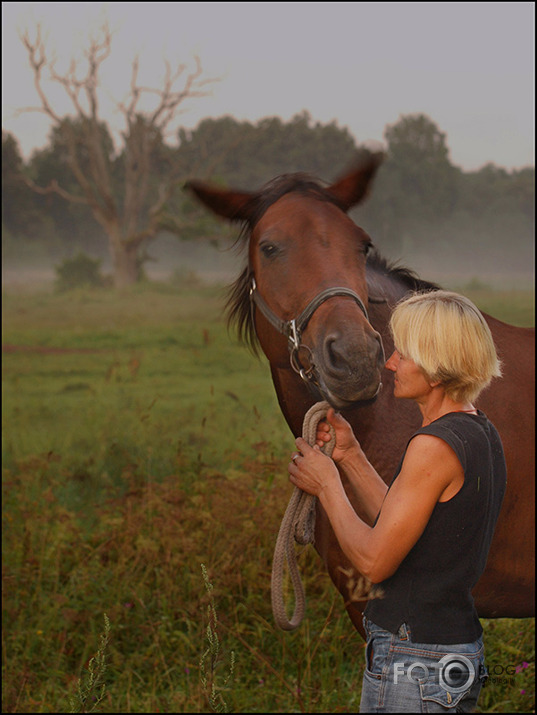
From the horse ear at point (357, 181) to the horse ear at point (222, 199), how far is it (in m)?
0.27

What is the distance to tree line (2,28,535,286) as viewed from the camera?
670 inches

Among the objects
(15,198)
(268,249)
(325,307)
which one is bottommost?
(325,307)

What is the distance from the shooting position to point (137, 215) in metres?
24.6

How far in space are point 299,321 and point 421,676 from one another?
Answer: 917 millimetres

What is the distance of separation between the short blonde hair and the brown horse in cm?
27

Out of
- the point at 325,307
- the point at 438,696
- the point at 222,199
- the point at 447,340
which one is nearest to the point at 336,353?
the point at 325,307

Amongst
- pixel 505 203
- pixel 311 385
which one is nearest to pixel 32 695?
pixel 311 385

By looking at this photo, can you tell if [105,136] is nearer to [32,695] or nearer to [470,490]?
[32,695]

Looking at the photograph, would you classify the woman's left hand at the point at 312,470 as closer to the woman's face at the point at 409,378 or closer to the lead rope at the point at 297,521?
the lead rope at the point at 297,521

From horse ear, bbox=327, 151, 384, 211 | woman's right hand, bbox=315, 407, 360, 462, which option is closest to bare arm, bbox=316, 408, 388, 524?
woman's right hand, bbox=315, 407, 360, 462

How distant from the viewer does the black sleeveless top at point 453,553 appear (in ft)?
4.35

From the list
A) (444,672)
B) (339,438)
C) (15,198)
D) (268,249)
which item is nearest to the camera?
(444,672)

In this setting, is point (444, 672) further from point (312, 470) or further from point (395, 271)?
point (395, 271)

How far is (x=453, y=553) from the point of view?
1.35 m
